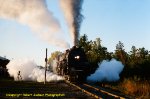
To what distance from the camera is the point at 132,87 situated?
75.3ft

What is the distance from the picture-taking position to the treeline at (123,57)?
40384 millimetres

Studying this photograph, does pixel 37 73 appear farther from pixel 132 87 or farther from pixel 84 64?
pixel 132 87

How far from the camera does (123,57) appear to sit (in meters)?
79.0

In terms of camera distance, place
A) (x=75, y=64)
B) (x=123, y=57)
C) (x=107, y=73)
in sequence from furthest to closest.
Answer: (x=123, y=57) < (x=107, y=73) < (x=75, y=64)

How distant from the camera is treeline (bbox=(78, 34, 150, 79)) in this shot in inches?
1590

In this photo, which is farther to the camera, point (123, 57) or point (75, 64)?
point (123, 57)

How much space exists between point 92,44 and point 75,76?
6401 cm

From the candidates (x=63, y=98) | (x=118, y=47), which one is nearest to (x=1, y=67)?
(x=63, y=98)

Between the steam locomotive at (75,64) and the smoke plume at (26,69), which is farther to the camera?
the smoke plume at (26,69)

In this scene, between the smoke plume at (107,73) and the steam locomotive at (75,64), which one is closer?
the steam locomotive at (75,64)

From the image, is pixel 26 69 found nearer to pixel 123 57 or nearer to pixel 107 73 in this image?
pixel 107 73

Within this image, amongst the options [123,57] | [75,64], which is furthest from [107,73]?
[123,57]

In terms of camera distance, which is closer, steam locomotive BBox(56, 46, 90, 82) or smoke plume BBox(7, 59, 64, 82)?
steam locomotive BBox(56, 46, 90, 82)

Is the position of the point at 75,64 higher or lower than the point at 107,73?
higher
